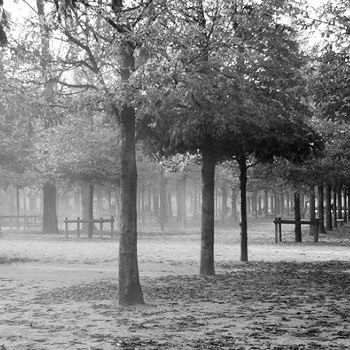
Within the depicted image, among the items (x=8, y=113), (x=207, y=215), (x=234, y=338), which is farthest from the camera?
(x=207, y=215)

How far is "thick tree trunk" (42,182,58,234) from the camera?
37.1 m

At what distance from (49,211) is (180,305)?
27.9 metres

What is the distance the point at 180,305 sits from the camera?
10.8 metres

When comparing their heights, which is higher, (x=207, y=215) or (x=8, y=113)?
(x=8, y=113)

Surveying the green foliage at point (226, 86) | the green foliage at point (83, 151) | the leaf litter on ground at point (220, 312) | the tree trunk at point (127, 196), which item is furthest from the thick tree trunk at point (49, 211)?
the tree trunk at point (127, 196)

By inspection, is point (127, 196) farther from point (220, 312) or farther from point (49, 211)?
point (49, 211)

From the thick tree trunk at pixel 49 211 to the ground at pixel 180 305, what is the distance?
17145 mm

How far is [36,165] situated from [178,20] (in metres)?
23.5

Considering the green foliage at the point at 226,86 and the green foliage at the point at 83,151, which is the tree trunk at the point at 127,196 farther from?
the green foliage at the point at 83,151

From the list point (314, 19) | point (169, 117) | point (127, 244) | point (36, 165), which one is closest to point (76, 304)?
point (127, 244)

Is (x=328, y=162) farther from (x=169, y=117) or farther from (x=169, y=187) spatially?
(x=169, y=187)

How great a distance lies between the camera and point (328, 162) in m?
25.7

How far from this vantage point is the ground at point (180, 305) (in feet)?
26.0

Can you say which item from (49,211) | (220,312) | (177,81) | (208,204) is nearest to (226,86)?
(177,81)
